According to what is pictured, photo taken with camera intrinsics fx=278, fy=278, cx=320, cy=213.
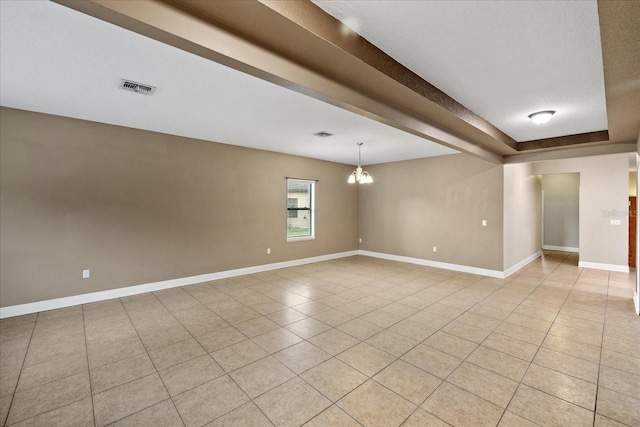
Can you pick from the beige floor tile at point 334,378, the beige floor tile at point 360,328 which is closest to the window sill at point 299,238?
the beige floor tile at point 360,328

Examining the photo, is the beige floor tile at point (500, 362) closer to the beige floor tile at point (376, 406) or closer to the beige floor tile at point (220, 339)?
the beige floor tile at point (376, 406)

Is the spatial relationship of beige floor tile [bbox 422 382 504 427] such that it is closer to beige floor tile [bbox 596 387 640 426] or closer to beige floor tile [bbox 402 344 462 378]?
beige floor tile [bbox 402 344 462 378]

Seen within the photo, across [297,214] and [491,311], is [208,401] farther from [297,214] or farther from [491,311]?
[297,214]

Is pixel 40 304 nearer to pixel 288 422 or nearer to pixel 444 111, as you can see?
pixel 288 422

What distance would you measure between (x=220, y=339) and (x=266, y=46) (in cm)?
283

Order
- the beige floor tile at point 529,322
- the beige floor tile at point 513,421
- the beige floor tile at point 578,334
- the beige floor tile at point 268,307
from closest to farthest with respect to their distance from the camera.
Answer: the beige floor tile at point 513,421 → the beige floor tile at point 578,334 → the beige floor tile at point 529,322 → the beige floor tile at point 268,307

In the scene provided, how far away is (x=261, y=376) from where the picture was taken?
2.37 meters

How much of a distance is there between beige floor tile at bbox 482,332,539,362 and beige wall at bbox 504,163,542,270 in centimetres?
313

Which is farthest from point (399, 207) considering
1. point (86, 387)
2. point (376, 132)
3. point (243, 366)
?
point (86, 387)

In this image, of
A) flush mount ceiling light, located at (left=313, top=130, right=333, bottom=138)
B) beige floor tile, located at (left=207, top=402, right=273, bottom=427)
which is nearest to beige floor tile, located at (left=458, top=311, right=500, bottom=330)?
beige floor tile, located at (left=207, top=402, right=273, bottom=427)

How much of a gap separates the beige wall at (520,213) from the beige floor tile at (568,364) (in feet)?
10.7

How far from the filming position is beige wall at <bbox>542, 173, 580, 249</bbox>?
839 cm

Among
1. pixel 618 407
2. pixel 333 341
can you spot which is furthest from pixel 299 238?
pixel 618 407

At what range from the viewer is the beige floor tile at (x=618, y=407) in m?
1.89
